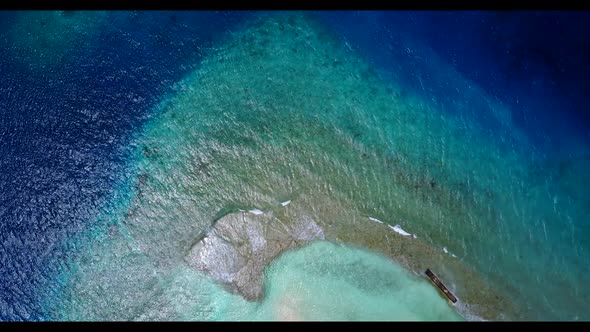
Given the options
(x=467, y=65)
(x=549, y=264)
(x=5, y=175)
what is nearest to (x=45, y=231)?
(x=5, y=175)

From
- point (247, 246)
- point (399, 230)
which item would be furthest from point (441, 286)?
point (247, 246)

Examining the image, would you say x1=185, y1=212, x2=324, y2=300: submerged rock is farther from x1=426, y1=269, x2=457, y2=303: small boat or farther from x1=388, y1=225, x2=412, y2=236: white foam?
x1=426, y1=269, x2=457, y2=303: small boat

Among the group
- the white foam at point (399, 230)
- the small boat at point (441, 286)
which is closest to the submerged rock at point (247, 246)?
the white foam at point (399, 230)

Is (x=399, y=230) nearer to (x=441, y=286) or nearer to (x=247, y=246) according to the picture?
(x=441, y=286)

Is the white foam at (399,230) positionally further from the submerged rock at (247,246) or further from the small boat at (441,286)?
the submerged rock at (247,246)
